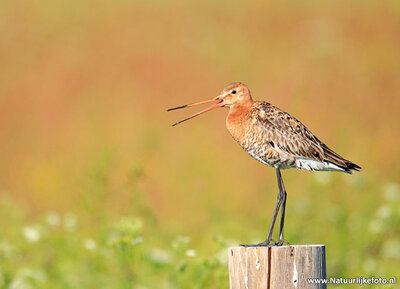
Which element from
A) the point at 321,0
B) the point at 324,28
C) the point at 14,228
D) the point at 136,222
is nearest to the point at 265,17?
the point at 321,0

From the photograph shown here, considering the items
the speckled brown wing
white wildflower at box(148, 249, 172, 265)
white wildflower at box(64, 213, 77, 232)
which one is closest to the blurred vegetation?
white wildflower at box(148, 249, 172, 265)

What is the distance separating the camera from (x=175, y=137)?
16234 mm

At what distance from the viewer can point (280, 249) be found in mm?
4820

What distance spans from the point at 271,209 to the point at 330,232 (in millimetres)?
1827

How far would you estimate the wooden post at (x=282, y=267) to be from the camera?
4.80 metres

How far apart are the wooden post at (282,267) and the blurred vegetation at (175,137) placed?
4.91 feet

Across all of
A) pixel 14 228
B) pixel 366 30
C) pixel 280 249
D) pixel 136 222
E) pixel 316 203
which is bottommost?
pixel 280 249

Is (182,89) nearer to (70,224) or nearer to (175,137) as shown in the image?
(175,137)

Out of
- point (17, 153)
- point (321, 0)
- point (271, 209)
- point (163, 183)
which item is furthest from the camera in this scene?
point (321, 0)

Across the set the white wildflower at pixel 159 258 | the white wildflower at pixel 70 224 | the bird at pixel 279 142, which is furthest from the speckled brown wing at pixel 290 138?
the white wildflower at pixel 70 224

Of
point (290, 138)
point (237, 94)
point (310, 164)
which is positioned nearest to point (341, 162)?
point (310, 164)

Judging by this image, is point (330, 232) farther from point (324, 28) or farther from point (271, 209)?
point (324, 28)

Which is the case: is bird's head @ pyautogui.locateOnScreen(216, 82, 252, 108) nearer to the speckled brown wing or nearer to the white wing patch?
the speckled brown wing

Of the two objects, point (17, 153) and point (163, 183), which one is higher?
point (17, 153)
